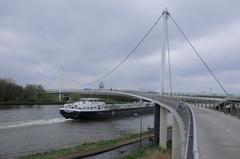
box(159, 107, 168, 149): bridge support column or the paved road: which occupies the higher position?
the paved road

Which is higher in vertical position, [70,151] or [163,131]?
[163,131]

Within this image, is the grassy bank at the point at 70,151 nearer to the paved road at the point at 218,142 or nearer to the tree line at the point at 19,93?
the paved road at the point at 218,142

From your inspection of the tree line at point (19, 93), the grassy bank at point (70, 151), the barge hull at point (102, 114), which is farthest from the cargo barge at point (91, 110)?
the tree line at point (19, 93)

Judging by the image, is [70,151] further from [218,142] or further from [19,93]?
[19,93]

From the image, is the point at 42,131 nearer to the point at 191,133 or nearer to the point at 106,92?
the point at 191,133

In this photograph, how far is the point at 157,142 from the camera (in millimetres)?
46031

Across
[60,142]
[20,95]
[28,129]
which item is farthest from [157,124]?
[20,95]

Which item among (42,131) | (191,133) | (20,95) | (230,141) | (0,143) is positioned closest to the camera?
(191,133)

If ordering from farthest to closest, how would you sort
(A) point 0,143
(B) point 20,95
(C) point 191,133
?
1. (B) point 20,95
2. (A) point 0,143
3. (C) point 191,133

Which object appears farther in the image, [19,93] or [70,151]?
[19,93]

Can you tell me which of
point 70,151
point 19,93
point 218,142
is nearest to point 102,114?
point 70,151

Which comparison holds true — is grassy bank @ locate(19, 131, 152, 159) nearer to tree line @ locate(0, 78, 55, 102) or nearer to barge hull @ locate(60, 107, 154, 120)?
barge hull @ locate(60, 107, 154, 120)

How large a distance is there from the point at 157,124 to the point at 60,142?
12.5 m

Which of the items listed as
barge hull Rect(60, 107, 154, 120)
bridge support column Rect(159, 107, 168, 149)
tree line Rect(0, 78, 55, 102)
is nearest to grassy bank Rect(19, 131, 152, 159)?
bridge support column Rect(159, 107, 168, 149)
